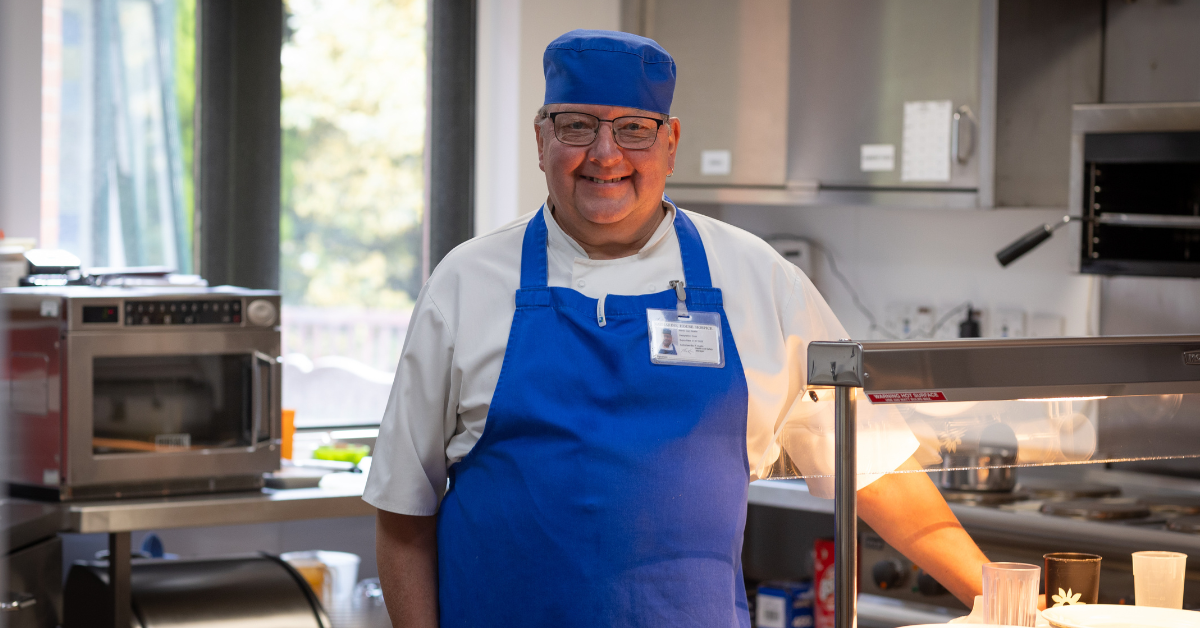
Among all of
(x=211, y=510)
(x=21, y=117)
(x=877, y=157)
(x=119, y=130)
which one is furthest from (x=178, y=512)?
(x=877, y=157)

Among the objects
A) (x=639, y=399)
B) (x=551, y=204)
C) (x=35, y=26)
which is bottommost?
(x=639, y=399)

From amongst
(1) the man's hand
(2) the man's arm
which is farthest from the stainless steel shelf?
(1) the man's hand

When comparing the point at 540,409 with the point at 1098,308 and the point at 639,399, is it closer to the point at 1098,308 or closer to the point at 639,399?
the point at 639,399

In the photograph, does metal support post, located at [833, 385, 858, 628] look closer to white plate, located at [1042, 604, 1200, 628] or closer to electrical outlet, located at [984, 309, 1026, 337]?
white plate, located at [1042, 604, 1200, 628]

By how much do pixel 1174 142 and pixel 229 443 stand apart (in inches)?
81.5

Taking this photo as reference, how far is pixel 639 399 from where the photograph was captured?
1.45 m

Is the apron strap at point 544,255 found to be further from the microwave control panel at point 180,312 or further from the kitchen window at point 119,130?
the kitchen window at point 119,130

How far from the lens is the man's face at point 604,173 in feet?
4.85

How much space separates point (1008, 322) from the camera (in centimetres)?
325

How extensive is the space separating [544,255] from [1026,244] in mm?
1686

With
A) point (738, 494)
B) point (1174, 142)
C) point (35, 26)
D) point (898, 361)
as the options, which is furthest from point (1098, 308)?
point (35, 26)

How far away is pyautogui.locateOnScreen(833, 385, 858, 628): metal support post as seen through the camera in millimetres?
1142

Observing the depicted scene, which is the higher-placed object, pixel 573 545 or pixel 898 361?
pixel 898 361

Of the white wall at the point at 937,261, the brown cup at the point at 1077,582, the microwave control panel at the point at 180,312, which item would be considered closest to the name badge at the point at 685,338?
the brown cup at the point at 1077,582
